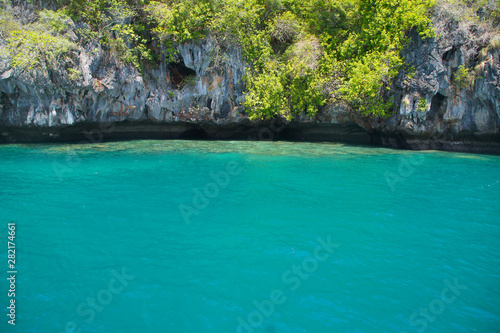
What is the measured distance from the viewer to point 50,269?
7.09m

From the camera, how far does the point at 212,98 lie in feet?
90.2

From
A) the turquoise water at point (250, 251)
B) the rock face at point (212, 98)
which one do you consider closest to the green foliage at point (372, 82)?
the rock face at point (212, 98)

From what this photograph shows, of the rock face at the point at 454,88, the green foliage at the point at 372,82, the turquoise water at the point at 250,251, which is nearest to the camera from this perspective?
the turquoise water at the point at 250,251

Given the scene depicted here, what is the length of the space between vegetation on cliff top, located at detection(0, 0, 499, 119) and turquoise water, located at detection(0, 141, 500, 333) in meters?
10.5

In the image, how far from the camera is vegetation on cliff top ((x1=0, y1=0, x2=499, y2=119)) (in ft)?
74.3

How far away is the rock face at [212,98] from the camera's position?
887 inches

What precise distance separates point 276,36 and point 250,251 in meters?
25.2

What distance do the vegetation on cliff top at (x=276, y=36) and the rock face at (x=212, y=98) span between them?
96cm

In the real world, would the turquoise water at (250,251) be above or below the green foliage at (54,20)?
below

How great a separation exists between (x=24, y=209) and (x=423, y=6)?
2507cm

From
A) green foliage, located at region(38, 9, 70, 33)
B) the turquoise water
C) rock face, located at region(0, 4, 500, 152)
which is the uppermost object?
green foliage, located at region(38, 9, 70, 33)

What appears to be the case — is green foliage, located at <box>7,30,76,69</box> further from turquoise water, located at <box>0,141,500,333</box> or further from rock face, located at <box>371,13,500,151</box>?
rock face, located at <box>371,13,500,151</box>

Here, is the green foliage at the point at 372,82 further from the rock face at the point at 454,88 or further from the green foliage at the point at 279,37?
the rock face at the point at 454,88

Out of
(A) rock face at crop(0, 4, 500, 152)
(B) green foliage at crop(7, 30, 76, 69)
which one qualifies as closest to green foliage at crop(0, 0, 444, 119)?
(B) green foliage at crop(7, 30, 76, 69)
